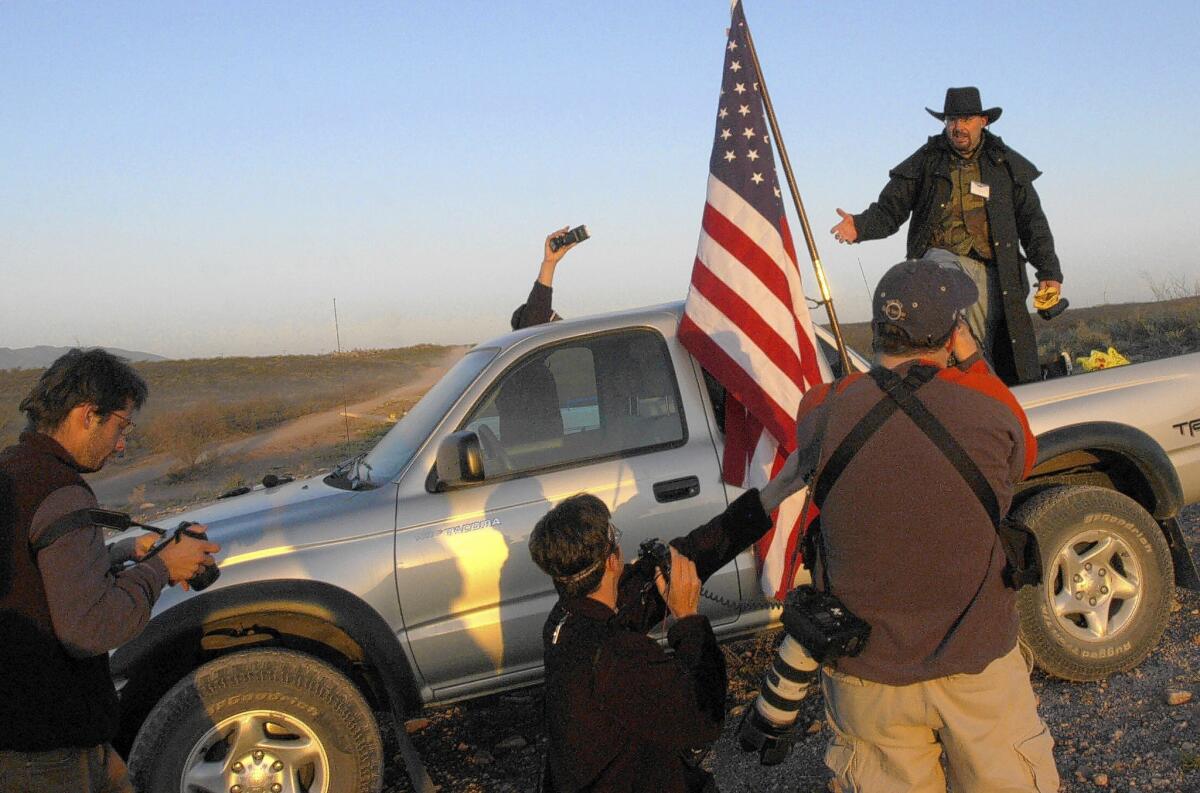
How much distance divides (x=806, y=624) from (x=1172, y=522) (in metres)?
3.20

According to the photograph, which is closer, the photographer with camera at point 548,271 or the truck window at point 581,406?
the truck window at point 581,406

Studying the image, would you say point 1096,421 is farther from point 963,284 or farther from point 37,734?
point 37,734

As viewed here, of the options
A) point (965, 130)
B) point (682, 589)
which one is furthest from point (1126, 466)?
point (682, 589)

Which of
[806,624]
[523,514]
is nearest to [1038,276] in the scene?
[523,514]

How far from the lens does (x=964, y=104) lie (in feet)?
17.1

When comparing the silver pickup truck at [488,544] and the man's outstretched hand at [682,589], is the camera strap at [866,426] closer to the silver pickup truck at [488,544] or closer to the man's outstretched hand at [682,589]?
the man's outstretched hand at [682,589]

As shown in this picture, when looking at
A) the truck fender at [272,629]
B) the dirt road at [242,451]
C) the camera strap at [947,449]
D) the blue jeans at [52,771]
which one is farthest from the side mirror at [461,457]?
the dirt road at [242,451]

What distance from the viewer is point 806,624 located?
97.8 inches

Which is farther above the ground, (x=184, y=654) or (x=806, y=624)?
(x=806, y=624)

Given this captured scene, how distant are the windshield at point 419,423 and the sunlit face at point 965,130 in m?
2.77

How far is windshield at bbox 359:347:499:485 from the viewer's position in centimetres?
430

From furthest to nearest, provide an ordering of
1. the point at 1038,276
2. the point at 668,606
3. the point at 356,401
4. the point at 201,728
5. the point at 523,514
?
the point at 356,401 < the point at 1038,276 < the point at 523,514 < the point at 201,728 < the point at 668,606

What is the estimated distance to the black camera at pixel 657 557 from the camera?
2.67 metres

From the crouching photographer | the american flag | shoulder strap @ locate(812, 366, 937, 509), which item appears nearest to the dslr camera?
the crouching photographer
